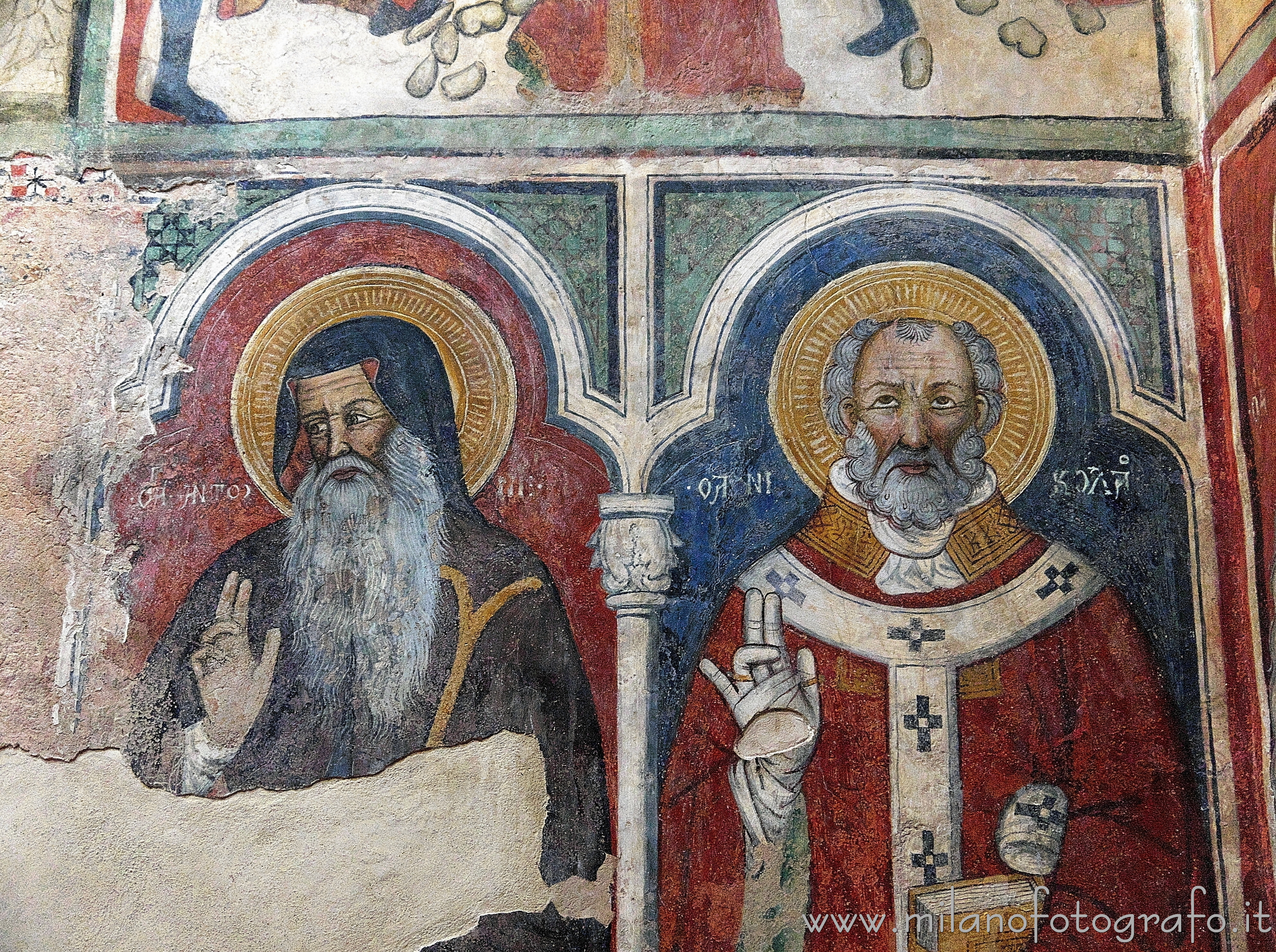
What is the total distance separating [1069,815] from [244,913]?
263 centimetres

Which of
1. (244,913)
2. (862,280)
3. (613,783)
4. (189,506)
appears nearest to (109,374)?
(189,506)

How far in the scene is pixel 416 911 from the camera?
156 inches

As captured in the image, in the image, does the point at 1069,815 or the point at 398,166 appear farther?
the point at 398,166

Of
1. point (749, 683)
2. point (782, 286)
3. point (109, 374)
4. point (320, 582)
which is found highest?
point (782, 286)

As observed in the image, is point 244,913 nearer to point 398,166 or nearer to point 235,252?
point 235,252

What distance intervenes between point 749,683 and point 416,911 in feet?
4.20

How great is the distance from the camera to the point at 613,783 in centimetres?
406

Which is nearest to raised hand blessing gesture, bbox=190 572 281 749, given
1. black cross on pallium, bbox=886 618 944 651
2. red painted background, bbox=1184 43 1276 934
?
black cross on pallium, bbox=886 618 944 651

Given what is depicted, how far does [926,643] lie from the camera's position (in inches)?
164

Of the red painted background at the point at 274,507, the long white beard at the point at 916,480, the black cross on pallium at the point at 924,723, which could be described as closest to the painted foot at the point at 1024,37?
the long white beard at the point at 916,480

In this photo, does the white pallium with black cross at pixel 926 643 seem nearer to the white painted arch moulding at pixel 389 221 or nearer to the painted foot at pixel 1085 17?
the white painted arch moulding at pixel 389 221

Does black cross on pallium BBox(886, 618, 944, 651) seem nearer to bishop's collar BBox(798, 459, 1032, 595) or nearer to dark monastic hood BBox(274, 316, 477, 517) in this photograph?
bishop's collar BBox(798, 459, 1032, 595)

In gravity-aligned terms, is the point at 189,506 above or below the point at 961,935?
above

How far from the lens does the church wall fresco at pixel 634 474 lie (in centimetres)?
400
